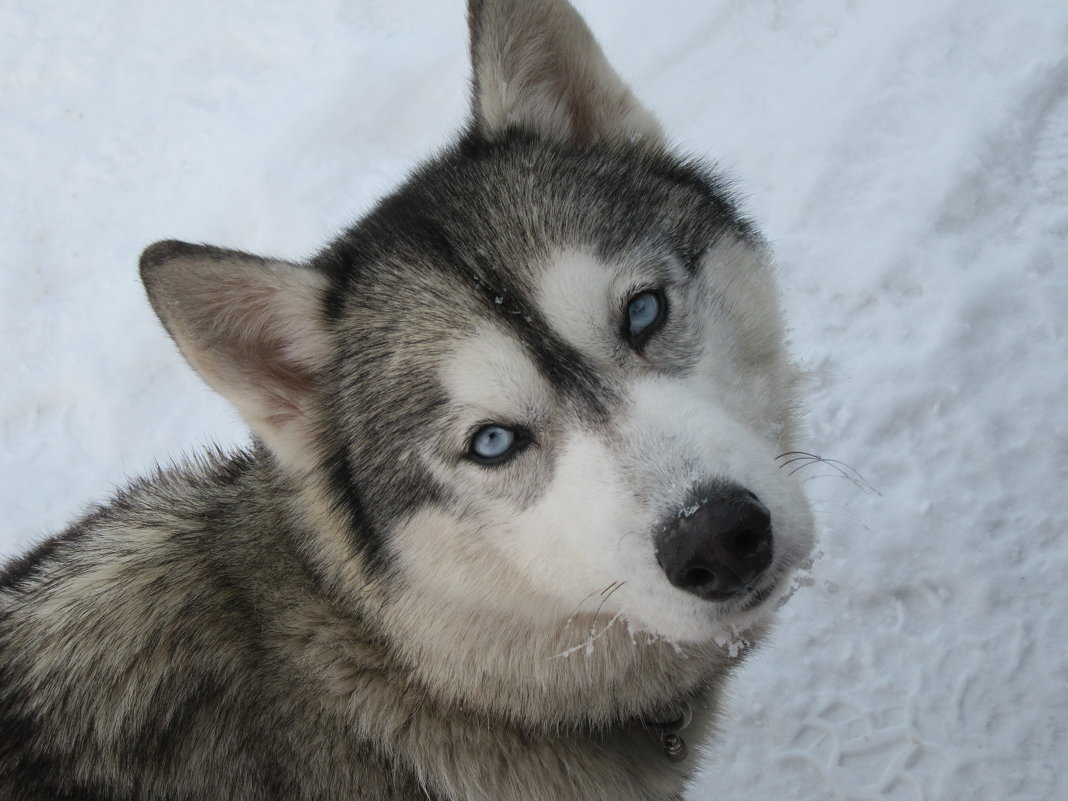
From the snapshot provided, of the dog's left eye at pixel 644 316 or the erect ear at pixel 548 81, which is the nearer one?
the dog's left eye at pixel 644 316

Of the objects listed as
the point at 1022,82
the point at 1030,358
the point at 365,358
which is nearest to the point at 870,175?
the point at 1022,82

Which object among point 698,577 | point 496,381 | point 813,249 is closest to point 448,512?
point 496,381

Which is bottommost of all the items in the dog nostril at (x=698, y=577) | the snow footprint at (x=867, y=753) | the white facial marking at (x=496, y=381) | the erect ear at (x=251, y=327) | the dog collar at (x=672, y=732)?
the snow footprint at (x=867, y=753)

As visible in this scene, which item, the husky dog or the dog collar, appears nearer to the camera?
the husky dog

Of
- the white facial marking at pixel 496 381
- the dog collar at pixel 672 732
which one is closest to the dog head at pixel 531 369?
the white facial marking at pixel 496 381

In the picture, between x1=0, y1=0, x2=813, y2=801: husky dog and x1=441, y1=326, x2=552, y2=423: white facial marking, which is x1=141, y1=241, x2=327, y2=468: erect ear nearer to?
x1=0, y1=0, x2=813, y2=801: husky dog

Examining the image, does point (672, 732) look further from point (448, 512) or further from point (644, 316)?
point (644, 316)

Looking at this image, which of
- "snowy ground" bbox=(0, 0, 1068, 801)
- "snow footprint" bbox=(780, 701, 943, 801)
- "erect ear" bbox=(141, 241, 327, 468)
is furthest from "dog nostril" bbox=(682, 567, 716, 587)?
"snow footprint" bbox=(780, 701, 943, 801)

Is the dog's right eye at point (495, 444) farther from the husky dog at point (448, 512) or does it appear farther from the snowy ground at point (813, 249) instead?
the snowy ground at point (813, 249)
